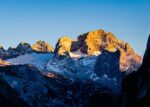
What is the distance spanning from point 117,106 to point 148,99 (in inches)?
1893

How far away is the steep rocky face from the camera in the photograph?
135 m

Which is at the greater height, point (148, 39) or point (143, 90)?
point (148, 39)

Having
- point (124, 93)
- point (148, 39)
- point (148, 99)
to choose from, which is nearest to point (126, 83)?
point (124, 93)

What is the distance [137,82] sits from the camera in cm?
14725

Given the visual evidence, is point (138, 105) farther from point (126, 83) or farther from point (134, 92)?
point (126, 83)

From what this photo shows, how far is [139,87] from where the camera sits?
5610 inches

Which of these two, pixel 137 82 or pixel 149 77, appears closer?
pixel 149 77

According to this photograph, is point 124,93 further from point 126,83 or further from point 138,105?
point 138,105

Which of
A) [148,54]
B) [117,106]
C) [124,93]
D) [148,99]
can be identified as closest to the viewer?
[148,99]

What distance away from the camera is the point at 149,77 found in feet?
452

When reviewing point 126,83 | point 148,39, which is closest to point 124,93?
point 126,83

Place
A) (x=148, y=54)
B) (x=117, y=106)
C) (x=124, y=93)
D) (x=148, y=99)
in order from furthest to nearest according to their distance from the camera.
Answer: (x=117, y=106) < (x=124, y=93) < (x=148, y=54) < (x=148, y=99)

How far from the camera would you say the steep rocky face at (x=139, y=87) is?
13532 centimetres

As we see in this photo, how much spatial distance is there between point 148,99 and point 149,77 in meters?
7.31
